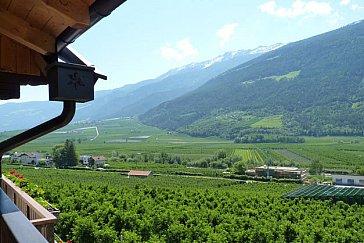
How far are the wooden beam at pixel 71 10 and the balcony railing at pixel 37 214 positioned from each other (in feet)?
5.61

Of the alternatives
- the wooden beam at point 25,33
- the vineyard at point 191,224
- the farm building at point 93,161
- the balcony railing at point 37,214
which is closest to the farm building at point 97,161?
the farm building at point 93,161

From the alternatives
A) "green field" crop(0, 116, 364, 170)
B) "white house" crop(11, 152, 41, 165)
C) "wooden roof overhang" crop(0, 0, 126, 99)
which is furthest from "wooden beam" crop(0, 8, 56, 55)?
"white house" crop(11, 152, 41, 165)

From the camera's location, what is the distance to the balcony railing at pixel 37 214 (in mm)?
2621

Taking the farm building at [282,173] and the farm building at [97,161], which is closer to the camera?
the farm building at [282,173]

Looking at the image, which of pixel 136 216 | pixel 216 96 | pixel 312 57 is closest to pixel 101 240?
pixel 136 216

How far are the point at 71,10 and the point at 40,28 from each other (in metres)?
0.37

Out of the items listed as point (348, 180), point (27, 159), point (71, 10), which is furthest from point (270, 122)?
point (71, 10)

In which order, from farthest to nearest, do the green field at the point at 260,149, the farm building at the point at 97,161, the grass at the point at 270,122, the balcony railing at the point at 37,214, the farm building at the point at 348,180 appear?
the grass at the point at 270,122 → the green field at the point at 260,149 → the farm building at the point at 97,161 → the farm building at the point at 348,180 → the balcony railing at the point at 37,214

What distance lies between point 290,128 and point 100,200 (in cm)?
10539

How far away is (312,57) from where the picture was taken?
178 metres

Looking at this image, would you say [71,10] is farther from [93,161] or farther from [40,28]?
[93,161]

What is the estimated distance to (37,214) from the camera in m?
2.83

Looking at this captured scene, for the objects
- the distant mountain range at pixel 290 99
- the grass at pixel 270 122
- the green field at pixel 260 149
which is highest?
the distant mountain range at pixel 290 99

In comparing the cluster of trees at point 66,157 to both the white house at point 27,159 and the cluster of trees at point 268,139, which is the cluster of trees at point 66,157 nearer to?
the white house at point 27,159
